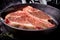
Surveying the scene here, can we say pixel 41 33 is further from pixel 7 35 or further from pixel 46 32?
pixel 7 35

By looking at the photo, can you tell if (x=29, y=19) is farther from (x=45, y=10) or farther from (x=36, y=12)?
(x=45, y=10)

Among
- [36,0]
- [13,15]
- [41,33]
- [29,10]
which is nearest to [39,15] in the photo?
[29,10]

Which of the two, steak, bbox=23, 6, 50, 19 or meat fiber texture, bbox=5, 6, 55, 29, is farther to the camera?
steak, bbox=23, 6, 50, 19

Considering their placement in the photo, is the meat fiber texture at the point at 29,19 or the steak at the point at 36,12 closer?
the meat fiber texture at the point at 29,19

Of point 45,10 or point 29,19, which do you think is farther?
point 45,10

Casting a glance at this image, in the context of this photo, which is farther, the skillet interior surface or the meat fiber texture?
the skillet interior surface

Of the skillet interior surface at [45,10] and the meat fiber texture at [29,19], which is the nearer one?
the meat fiber texture at [29,19]

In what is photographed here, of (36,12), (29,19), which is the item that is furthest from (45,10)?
(29,19)

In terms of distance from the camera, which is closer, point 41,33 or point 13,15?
point 41,33
